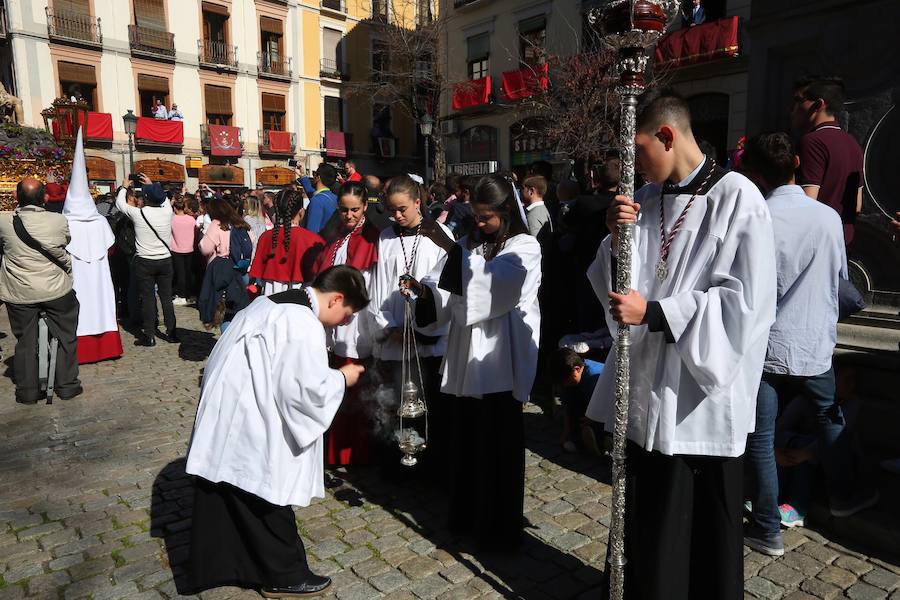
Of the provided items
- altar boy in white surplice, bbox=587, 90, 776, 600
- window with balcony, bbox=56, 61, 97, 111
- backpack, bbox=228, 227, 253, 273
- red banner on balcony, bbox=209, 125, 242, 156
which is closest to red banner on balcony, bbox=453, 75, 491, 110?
red banner on balcony, bbox=209, 125, 242, 156

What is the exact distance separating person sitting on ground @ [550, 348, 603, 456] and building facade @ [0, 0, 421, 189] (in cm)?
2639

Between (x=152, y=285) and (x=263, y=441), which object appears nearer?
(x=263, y=441)

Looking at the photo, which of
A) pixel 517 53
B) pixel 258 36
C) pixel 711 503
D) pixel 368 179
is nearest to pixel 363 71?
pixel 258 36

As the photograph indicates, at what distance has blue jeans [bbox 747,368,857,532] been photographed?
3348 millimetres

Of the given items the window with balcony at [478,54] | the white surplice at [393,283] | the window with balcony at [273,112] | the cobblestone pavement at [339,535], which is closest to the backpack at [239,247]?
the cobblestone pavement at [339,535]

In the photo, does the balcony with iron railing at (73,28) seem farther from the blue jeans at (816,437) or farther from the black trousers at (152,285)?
the blue jeans at (816,437)

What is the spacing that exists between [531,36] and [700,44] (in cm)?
774

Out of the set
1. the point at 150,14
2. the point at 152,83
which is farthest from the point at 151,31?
the point at 152,83

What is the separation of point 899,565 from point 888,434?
4.37 ft

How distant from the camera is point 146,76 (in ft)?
89.8

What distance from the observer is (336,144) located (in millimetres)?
33656

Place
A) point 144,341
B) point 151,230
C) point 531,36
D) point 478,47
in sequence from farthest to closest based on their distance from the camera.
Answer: point 478,47 < point 531,36 < point 144,341 < point 151,230

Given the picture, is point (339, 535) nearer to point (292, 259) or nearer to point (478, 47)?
point (292, 259)

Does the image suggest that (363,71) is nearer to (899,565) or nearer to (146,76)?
(146,76)
